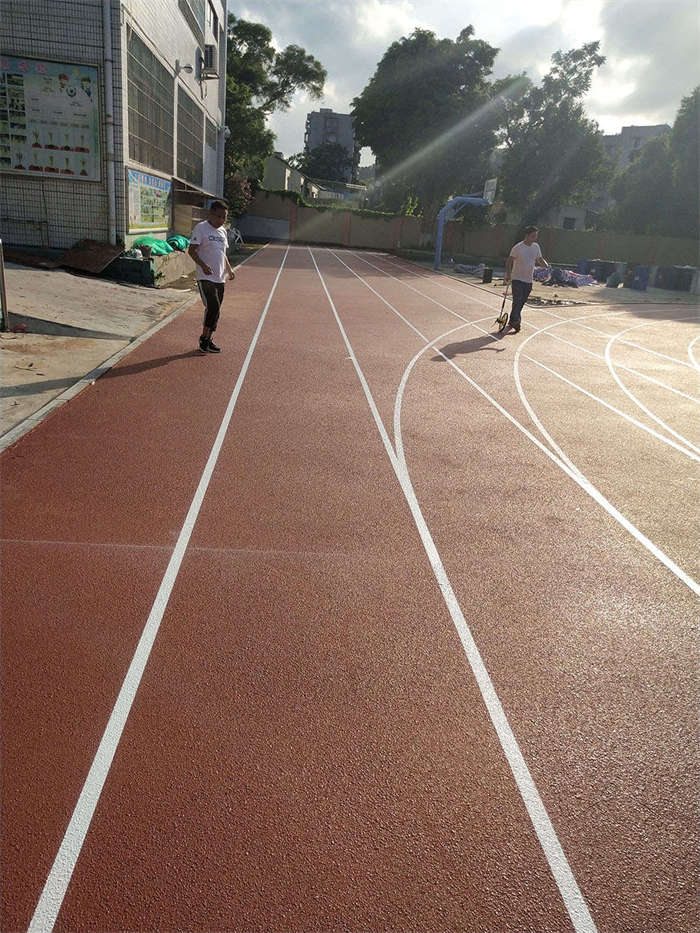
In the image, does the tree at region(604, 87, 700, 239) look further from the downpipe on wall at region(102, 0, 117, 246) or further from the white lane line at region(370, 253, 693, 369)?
the downpipe on wall at region(102, 0, 117, 246)

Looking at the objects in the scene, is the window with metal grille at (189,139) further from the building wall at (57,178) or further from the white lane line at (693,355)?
the white lane line at (693,355)

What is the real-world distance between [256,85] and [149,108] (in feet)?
111

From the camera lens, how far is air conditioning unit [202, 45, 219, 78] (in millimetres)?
25359

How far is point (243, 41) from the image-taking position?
4419 centimetres

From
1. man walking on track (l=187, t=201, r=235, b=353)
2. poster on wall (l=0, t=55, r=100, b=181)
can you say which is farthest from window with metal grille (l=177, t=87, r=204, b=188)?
man walking on track (l=187, t=201, r=235, b=353)

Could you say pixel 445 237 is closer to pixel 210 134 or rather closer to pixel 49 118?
pixel 210 134

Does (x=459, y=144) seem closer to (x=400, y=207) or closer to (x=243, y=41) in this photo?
(x=400, y=207)

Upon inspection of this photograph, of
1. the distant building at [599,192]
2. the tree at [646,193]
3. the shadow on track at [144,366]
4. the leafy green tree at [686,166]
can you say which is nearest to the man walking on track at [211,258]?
the shadow on track at [144,366]

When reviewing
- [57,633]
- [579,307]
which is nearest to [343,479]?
[57,633]

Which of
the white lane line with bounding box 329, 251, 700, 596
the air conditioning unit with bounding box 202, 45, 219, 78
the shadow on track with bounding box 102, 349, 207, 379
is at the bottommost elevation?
the white lane line with bounding box 329, 251, 700, 596

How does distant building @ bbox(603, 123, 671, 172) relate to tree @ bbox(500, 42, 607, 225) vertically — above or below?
above

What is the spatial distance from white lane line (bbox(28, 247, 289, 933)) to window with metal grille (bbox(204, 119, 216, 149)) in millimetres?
28671

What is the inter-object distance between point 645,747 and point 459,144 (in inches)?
1785

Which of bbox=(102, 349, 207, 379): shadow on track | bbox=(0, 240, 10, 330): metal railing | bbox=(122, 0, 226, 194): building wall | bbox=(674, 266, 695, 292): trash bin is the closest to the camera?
bbox=(102, 349, 207, 379): shadow on track
